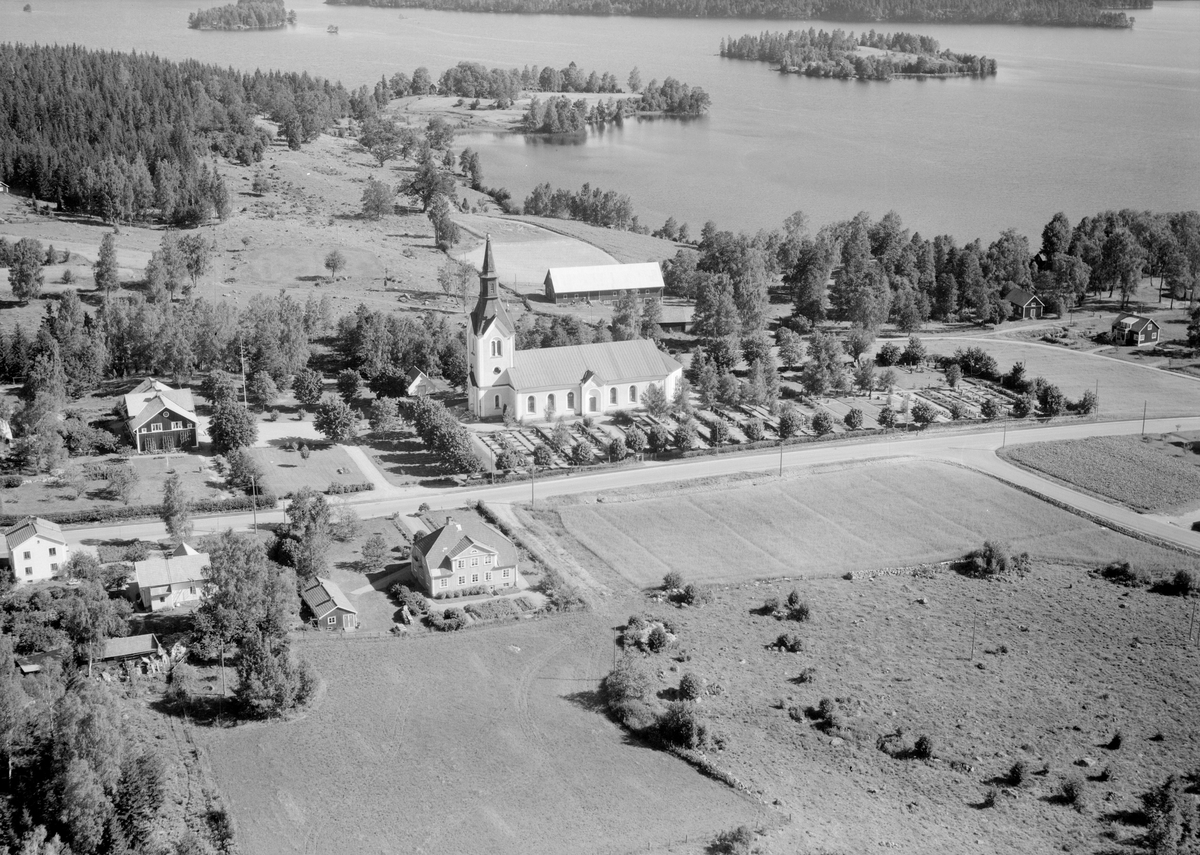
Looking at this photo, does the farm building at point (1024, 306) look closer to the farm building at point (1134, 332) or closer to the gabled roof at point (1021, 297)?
the gabled roof at point (1021, 297)

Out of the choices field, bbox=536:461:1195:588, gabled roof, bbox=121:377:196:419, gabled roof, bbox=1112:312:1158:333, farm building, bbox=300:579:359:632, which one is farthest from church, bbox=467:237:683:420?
gabled roof, bbox=1112:312:1158:333

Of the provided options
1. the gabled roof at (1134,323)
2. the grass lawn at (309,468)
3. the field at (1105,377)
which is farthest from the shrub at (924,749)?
the gabled roof at (1134,323)

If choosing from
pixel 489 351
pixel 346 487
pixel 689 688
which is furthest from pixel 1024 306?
pixel 689 688

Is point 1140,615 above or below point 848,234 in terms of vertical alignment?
below

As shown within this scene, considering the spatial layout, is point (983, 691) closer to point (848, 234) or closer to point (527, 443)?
point (527, 443)

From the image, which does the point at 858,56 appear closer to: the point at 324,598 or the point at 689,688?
the point at 324,598

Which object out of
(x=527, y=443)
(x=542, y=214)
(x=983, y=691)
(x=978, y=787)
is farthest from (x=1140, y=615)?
(x=542, y=214)

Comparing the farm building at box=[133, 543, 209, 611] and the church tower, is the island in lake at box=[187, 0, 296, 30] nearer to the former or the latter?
the church tower
